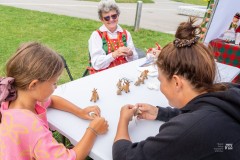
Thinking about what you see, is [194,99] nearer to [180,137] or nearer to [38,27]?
[180,137]

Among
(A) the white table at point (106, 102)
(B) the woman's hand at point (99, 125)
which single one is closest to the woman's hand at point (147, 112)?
(A) the white table at point (106, 102)

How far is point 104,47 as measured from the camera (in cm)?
272

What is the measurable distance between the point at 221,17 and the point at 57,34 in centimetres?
420

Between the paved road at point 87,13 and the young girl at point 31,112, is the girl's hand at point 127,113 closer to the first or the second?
the young girl at point 31,112

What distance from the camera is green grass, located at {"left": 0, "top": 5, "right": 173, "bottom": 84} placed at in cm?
498

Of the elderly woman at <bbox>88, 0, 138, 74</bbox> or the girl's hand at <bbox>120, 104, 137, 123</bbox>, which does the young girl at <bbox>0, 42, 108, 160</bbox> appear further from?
the elderly woman at <bbox>88, 0, 138, 74</bbox>

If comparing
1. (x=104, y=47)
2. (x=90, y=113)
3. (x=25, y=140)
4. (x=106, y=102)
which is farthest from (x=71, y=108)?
(x=104, y=47)

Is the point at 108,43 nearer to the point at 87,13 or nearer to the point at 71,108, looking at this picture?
the point at 71,108

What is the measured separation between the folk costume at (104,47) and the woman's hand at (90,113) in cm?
112

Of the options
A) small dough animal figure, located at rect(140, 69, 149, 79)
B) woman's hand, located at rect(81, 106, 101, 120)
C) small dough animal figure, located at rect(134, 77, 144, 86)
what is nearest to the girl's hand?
woman's hand, located at rect(81, 106, 101, 120)

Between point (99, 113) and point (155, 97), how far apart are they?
0.48 m

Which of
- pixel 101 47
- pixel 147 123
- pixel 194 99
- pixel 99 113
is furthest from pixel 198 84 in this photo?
pixel 101 47

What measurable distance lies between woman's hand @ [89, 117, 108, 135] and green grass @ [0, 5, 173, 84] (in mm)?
2687

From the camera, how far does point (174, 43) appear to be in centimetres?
116
